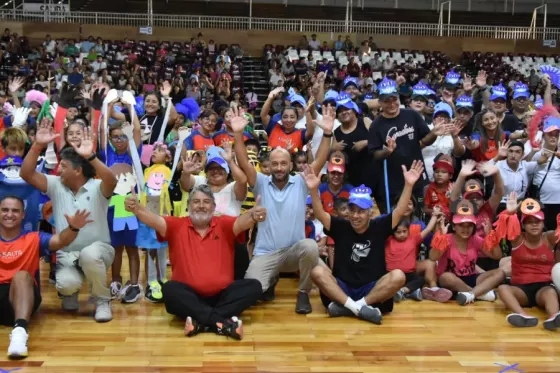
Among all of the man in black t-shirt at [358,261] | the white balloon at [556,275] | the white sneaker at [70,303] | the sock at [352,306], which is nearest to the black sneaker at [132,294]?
the white sneaker at [70,303]

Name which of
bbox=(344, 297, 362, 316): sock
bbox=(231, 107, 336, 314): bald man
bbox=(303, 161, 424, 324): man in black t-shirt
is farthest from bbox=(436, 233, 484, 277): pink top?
bbox=(231, 107, 336, 314): bald man

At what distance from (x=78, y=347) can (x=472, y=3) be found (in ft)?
87.5

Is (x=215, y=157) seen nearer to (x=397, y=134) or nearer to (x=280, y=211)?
(x=280, y=211)

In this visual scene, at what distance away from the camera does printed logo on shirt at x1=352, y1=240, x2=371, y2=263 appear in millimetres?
4883

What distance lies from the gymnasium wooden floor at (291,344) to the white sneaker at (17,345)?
0.19 feet

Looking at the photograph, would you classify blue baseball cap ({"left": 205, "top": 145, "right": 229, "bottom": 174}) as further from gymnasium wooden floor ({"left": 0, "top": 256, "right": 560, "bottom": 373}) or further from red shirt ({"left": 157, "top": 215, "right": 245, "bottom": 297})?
gymnasium wooden floor ({"left": 0, "top": 256, "right": 560, "bottom": 373})

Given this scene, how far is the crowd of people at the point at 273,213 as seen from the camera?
→ 454cm

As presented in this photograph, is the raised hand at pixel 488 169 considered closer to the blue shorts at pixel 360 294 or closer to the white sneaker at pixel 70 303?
the blue shorts at pixel 360 294

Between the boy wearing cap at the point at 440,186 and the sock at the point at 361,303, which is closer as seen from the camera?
the sock at the point at 361,303

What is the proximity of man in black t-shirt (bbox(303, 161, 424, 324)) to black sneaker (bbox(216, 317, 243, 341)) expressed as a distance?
29.4 inches

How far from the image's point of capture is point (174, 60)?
674 inches

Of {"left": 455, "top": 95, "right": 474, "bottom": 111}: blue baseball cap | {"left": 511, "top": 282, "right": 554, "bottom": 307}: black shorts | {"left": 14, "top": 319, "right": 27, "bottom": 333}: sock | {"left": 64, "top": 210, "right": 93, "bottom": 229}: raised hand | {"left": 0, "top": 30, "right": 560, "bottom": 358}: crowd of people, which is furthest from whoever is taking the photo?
{"left": 455, "top": 95, "right": 474, "bottom": 111}: blue baseball cap

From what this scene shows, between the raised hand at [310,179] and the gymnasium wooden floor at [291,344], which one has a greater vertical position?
the raised hand at [310,179]

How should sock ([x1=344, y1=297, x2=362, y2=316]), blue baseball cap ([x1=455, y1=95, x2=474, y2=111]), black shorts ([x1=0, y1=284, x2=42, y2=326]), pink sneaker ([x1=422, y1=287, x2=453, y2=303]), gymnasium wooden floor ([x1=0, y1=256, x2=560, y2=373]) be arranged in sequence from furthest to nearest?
blue baseball cap ([x1=455, y1=95, x2=474, y2=111]) → pink sneaker ([x1=422, y1=287, x2=453, y2=303]) → sock ([x1=344, y1=297, x2=362, y2=316]) → black shorts ([x1=0, y1=284, x2=42, y2=326]) → gymnasium wooden floor ([x1=0, y1=256, x2=560, y2=373])
